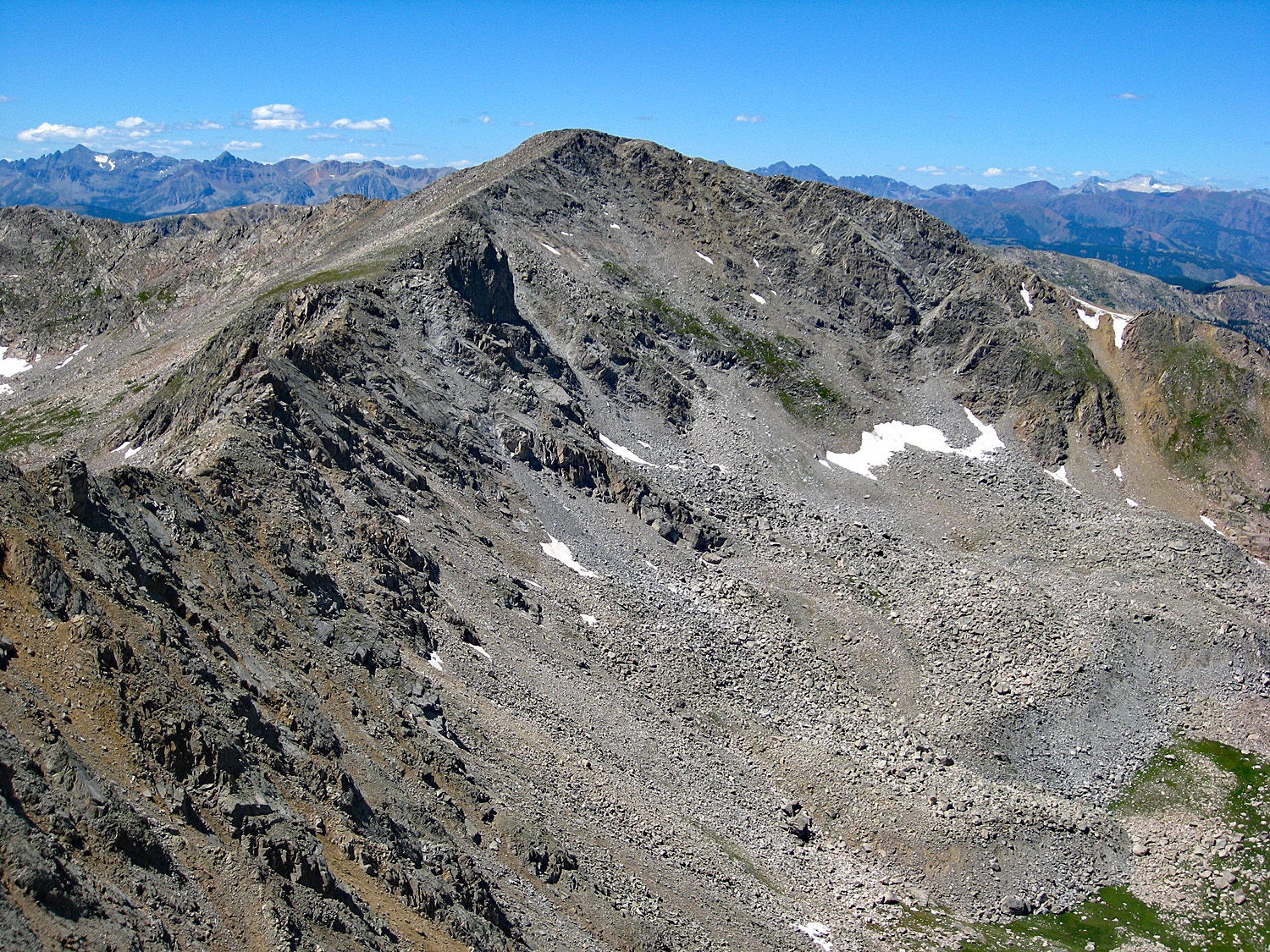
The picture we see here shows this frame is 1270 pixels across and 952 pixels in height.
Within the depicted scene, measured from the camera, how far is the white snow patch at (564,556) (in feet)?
217

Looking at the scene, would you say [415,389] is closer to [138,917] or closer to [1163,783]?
[138,917]

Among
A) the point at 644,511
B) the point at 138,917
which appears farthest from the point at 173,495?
the point at 644,511

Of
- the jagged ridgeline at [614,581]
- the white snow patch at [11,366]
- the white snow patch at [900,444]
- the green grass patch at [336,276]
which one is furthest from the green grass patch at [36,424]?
the white snow patch at [900,444]

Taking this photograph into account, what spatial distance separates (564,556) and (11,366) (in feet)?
310

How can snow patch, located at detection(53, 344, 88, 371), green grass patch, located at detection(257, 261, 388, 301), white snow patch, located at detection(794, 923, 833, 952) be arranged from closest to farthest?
white snow patch, located at detection(794, 923, 833, 952), green grass patch, located at detection(257, 261, 388, 301), snow patch, located at detection(53, 344, 88, 371)

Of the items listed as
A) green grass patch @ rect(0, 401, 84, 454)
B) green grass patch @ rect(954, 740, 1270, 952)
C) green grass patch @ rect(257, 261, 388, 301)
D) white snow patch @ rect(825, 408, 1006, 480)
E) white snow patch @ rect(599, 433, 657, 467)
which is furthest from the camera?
white snow patch @ rect(825, 408, 1006, 480)

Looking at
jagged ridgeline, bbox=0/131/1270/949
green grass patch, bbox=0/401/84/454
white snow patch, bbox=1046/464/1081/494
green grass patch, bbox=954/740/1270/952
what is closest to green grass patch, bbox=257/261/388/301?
jagged ridgeline, bbox=0/131/1270/949

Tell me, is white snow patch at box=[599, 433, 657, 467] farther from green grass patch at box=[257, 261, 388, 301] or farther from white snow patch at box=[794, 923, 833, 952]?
white snow patch at box=[794, 923, 833, 952]

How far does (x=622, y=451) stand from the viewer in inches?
3467

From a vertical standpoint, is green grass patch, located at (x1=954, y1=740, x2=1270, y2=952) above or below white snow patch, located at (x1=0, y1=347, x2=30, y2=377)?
below

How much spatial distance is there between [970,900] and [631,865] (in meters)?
22.5

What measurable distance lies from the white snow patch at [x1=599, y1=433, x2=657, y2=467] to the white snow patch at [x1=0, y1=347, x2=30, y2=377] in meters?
82.9

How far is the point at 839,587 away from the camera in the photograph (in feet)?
253

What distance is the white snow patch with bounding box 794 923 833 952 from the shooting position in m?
43.1
